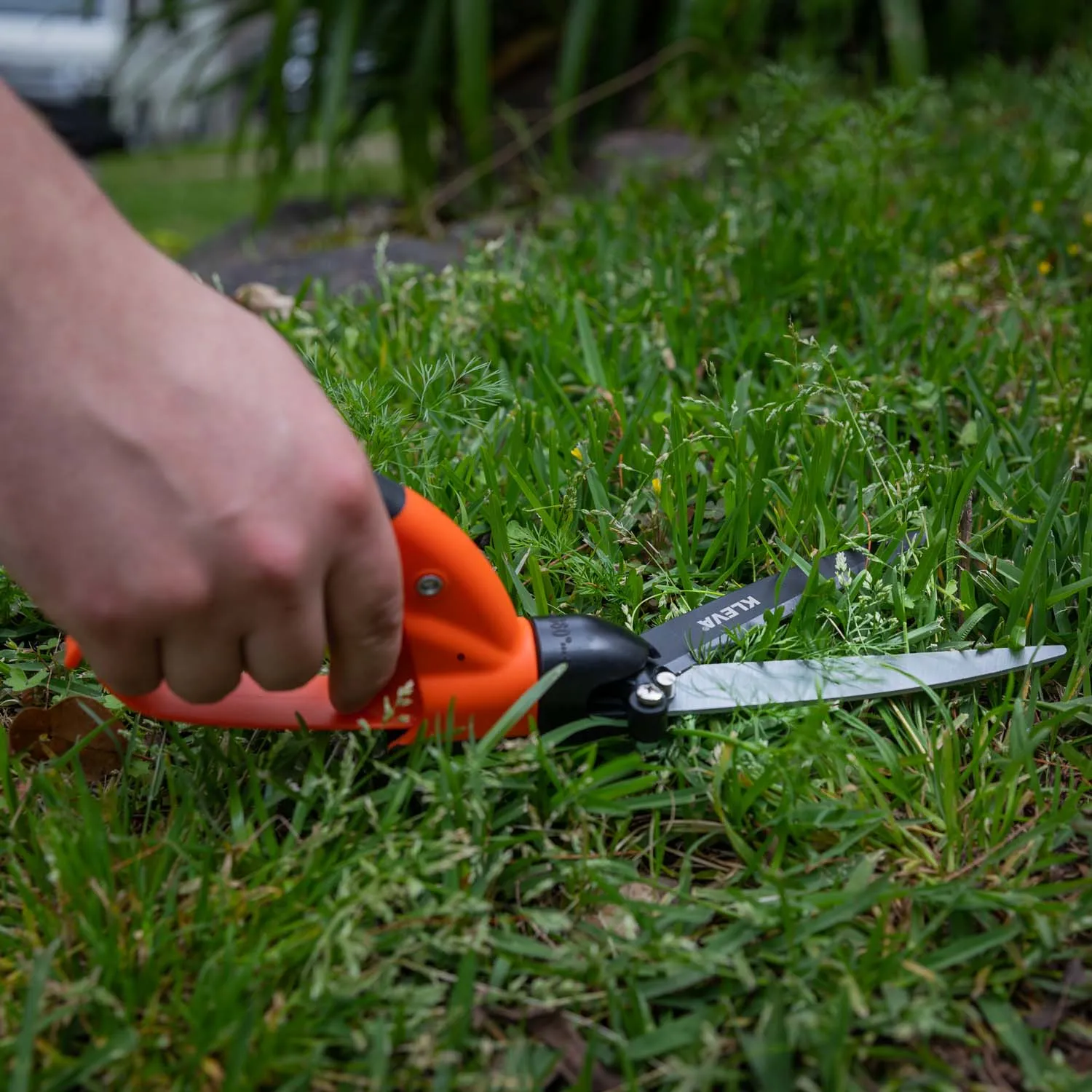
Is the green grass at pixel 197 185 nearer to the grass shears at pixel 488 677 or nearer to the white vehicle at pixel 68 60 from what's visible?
the white vehicle at pixel 68 60

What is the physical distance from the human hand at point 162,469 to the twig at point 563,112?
112 inches

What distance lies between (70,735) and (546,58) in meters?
4.09

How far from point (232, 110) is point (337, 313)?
14.9m

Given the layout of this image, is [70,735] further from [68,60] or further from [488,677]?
[68,60]

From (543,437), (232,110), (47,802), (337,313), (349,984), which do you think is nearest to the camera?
(349,984)

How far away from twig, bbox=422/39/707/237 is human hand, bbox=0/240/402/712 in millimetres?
2854

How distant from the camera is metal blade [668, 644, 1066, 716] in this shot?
4.43ft

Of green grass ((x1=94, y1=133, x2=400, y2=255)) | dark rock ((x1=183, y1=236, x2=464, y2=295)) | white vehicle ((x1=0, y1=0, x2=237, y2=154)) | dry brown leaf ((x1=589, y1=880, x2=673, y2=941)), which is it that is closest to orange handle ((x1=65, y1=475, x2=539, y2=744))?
dry brown leaf ((x1=589, y1=880, x2=673, y2=941))

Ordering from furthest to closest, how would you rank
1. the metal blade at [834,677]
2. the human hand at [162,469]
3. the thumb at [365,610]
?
the metal blade at [834,677], the thumb at [365,610], the human hand at [162,469]

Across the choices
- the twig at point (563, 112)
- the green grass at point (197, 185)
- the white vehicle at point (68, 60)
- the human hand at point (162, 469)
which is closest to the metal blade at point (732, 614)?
the human hand at point (162, 469)

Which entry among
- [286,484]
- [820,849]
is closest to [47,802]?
[286,484]

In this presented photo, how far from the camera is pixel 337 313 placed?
7.98 feet

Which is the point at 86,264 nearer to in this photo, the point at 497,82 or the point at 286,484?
the point at 286,484

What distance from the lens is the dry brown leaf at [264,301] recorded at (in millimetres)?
2506
